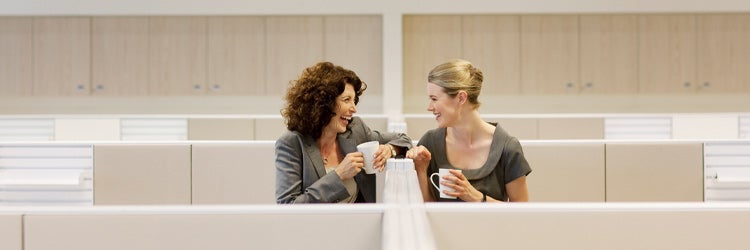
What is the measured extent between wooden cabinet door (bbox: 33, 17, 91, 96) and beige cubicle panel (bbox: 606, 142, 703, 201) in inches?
295

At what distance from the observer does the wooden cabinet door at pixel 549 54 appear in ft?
31.1

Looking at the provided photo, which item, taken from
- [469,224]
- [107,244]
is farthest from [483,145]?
[107,244]

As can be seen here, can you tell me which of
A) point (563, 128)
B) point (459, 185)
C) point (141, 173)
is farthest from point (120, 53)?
point (459, 185)

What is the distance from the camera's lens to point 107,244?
1.41 meters

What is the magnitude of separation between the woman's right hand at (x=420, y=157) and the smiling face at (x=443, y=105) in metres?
0.11

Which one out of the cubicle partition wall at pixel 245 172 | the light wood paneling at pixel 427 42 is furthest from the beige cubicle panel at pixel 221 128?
the light wood paneling at pixel 427 42

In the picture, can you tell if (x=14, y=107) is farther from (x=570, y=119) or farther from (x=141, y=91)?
(x=570, y=119)

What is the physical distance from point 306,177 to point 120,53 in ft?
25.4

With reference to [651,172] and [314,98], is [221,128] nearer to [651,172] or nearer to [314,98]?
[651,172]

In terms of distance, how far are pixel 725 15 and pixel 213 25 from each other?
5.41 meters

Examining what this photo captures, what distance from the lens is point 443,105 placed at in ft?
7.59

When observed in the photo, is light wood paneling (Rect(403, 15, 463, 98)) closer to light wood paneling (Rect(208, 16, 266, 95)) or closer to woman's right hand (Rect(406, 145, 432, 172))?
light wood paneling (Rect(208, 16, 266, 95))

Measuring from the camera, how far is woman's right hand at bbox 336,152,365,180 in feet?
7.29

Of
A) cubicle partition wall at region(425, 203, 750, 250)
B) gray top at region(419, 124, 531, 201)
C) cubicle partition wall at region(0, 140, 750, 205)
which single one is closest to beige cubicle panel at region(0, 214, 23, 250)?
cubicle partition wall at region(425, 203, 750, 250)
